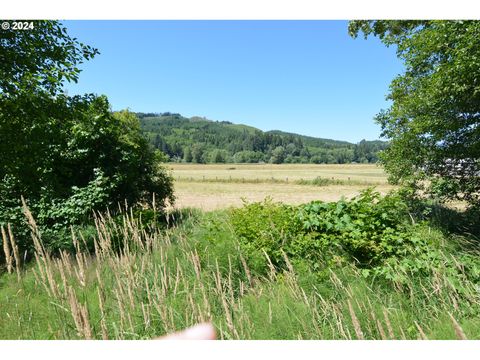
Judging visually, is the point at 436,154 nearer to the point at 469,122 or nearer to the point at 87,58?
the point at 469,122

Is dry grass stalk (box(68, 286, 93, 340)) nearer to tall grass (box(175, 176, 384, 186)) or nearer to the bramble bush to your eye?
the bramble bush

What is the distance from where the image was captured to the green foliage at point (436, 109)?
471 cm

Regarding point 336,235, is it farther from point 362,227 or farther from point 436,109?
point 436,109

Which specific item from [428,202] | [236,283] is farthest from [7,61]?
[428,202]

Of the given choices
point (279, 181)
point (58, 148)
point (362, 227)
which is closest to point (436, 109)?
point (362, 227)

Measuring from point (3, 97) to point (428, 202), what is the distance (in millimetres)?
10451

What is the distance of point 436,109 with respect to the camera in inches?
225

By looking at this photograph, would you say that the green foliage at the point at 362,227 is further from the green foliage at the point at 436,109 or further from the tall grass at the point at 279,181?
the tall grass at the point at 279,181

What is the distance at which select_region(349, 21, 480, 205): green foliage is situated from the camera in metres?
4.71

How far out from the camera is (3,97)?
16.5ft

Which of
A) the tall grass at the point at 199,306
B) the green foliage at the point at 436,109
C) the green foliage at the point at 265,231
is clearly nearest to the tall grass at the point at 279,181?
the green foliage at the point at 436,109

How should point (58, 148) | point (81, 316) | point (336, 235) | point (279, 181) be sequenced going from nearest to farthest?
point (81, 316) → point (336, 235) → point (58, 148) → point (279, 181)

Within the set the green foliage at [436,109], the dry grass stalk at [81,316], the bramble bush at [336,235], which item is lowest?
the bramble bush at [336,235]

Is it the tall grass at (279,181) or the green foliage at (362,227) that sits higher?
the green foliage at (362,227)
